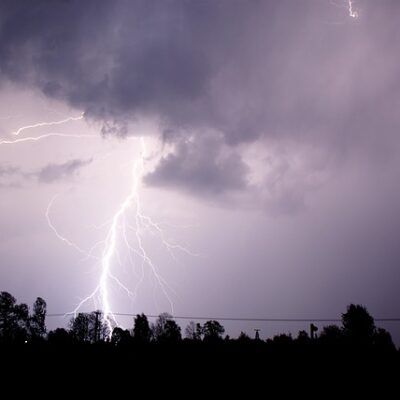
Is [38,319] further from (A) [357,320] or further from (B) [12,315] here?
(A) [357,320]

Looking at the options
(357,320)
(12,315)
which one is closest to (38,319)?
(12,315)

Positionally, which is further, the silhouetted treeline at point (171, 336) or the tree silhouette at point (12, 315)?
the tree silhouette at point (12, 315)

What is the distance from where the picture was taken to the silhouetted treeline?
14758mm

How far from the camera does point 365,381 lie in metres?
12.2

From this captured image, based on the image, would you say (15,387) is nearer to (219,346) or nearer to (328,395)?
(219,346)

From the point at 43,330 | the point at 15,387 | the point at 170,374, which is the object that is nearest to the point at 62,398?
the point at 15,387

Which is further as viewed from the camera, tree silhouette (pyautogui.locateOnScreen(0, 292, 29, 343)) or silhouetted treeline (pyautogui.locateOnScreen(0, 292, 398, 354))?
tree silhouette (pyautogui.locateOnScreen(0, 292, 29, 343))

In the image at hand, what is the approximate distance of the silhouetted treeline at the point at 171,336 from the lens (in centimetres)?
1476

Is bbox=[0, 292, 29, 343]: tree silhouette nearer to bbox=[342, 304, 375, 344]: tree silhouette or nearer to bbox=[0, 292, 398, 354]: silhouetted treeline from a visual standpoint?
bbox=[0, 292, 398, 354]: silhouetted treeline

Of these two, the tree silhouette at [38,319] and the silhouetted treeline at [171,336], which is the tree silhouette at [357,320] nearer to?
the silhouetted treeline at [171,336]

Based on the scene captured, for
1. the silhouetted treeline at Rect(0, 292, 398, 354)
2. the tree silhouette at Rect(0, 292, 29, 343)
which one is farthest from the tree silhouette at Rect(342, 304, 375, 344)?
the tree silhouette at Rect(0, 292, 29, 343)

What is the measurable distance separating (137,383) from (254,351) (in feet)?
15.4

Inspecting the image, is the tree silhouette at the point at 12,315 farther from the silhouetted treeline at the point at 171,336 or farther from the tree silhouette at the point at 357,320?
the tree silhouette at the point at 357,320

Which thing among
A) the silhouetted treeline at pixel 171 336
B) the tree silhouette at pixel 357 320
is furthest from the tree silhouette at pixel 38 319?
the tree silhouette at pixel 357 320
